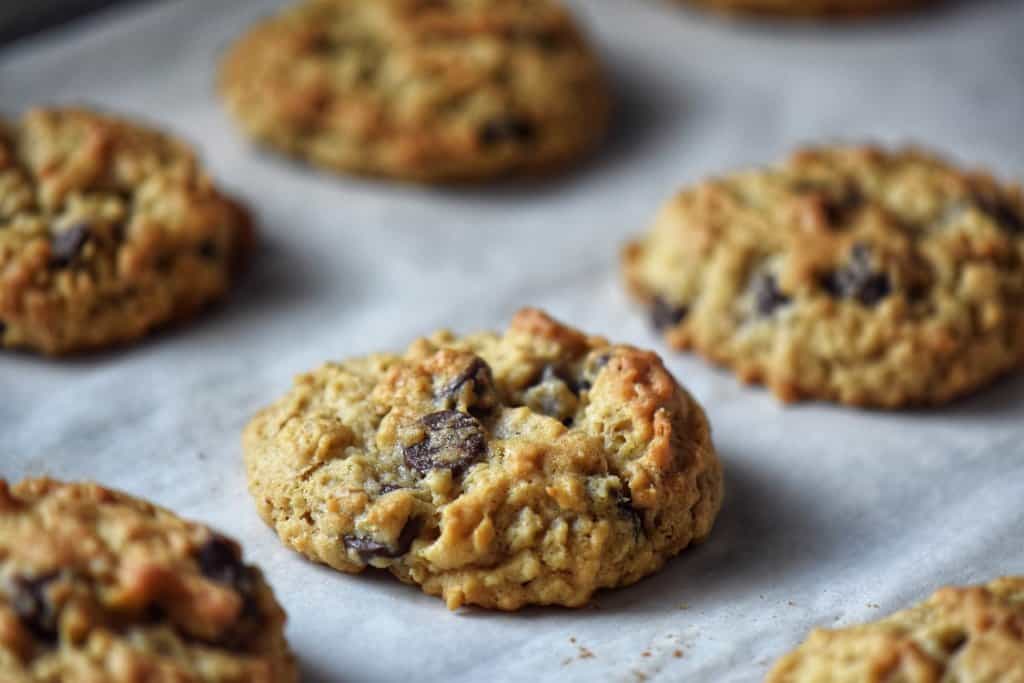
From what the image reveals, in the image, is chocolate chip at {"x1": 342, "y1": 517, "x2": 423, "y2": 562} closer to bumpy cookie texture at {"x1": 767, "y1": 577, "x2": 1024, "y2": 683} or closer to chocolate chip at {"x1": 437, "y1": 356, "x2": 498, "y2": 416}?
chocolate chip at {"x1": 437, "y1": 356, "x2": 498, "y2": 416}

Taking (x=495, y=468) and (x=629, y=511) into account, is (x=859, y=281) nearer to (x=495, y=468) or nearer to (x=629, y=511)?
(x=629, y=511)

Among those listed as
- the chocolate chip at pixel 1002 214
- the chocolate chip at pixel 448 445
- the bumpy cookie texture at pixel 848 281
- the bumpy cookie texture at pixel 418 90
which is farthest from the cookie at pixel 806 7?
the chocolate chip at pixel 448 445

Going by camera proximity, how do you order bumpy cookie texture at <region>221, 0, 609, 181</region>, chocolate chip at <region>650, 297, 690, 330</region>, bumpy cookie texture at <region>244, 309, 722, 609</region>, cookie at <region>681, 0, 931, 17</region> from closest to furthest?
1. bumpy cookie texture at <region>244, 309, 722, 609</region>
2. chocolate chip at <region>650, 297, 690, 330</region>
3. bumpy cookie texture at <region>221, 0, 609, 181</region>
4. cookie at <region>681, 0, 931, 17</region>

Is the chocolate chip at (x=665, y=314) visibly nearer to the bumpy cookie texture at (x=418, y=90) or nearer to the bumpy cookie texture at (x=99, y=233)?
the bumpy cookie texture at (x=418, y=90)

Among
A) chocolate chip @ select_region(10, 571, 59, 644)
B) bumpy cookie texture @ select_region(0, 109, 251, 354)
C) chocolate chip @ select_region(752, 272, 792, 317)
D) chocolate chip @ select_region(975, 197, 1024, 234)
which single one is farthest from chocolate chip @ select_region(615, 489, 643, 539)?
chocolate chip @ select_region(975, 197, 1024, 234)

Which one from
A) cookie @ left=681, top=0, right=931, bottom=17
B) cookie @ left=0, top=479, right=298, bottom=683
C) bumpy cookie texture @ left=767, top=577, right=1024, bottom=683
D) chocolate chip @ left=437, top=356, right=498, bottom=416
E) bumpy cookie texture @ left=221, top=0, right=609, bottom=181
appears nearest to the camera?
cookie @ left=0, top=479, right=298, bottom=683

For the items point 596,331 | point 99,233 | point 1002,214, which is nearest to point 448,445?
point 596,331
